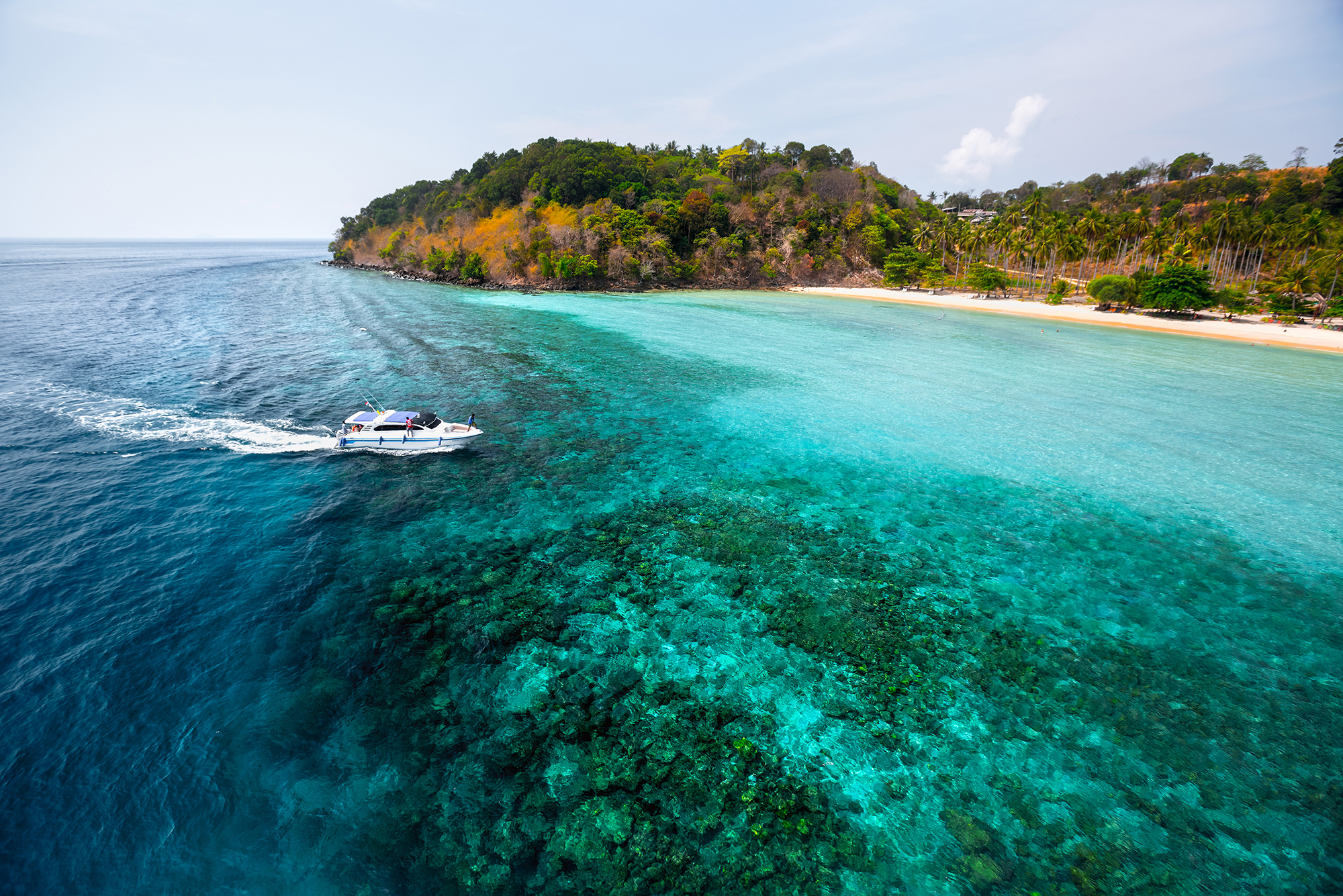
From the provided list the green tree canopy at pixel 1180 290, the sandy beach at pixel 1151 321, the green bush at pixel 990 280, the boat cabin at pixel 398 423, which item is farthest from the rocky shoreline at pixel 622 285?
the boat cabin at pixel 398 423

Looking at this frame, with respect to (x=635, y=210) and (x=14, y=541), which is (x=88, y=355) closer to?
(x=14, y=541)

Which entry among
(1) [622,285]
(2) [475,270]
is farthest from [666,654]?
(2) [475,270]

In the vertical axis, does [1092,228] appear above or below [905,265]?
above

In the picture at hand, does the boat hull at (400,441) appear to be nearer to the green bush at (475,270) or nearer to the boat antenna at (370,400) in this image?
the boat antenna at (370,400)

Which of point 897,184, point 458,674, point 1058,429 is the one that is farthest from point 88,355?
point 897,184

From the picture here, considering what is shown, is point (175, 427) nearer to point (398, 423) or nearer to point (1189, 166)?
point (398, 423)

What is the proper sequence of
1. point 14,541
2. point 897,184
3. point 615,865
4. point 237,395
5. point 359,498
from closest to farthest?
point 615,865 → point 14,541 → point 359,498 → point 237,395 → point 897,184
